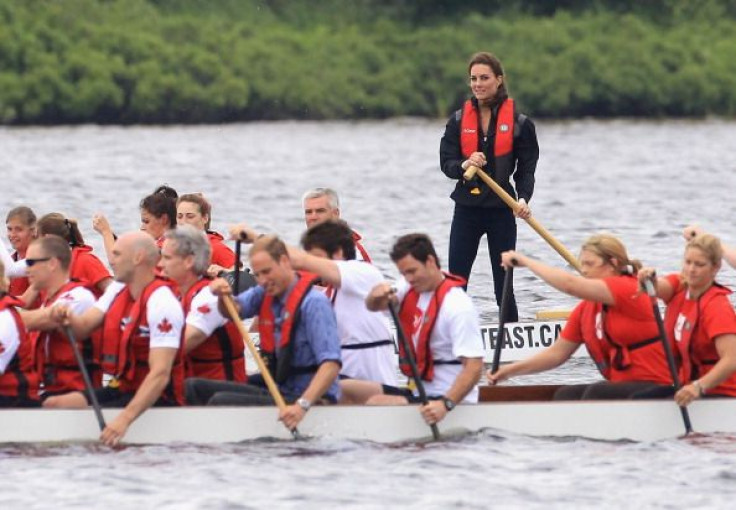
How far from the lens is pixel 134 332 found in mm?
9805

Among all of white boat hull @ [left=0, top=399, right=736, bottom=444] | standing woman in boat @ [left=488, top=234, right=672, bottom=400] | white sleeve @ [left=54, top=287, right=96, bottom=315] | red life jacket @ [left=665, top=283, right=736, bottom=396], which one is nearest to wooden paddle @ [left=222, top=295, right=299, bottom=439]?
white boat hull @ [left=0, top=399, right=736, bottom=444]

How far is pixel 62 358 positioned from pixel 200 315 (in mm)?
756

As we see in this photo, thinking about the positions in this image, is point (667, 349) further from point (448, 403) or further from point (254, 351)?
point (254, 351)

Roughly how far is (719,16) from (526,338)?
48.3 meters

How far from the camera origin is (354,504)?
9.25 meters

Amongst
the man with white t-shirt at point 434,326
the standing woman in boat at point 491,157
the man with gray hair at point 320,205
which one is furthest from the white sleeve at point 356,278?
the standing woman in boat at point 491,157

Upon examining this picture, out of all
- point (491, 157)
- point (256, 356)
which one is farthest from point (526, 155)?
point (256, 356)

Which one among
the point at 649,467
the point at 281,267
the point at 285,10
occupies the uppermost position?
the point at 285,10

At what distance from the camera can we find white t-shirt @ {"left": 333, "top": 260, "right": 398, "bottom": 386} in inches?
399

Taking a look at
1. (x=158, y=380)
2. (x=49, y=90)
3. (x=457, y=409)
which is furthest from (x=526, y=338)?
(x=49, y=90)

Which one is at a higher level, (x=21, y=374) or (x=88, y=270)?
Result: (x=88, y=270)

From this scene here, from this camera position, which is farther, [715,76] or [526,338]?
[715,76]

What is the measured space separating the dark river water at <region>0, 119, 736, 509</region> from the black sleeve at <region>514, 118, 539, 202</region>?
1317 mm

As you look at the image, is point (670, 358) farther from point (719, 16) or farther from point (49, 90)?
point (719, 16)
